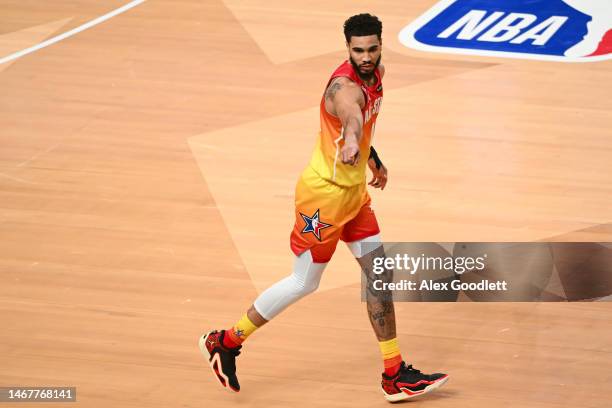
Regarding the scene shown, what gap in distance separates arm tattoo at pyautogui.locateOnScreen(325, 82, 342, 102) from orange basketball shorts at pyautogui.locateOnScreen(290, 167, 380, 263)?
1.39 ft

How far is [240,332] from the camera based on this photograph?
16.0ft

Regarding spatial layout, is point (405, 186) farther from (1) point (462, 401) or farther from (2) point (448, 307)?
(1) point (462, 401)

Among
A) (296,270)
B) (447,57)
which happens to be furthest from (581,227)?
(447,57)

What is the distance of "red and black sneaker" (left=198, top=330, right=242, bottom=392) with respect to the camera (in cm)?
487

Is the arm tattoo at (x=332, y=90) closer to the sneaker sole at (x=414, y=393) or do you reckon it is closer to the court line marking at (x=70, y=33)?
the sneaker sole at (x=414, y=393)

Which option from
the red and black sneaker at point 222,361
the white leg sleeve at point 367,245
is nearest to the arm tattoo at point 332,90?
the white leg sleeve at point 367,245

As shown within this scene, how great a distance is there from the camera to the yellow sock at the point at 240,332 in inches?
191

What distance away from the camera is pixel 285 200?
266 inches

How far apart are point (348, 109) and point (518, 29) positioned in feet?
18.4

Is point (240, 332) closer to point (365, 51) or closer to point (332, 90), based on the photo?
point (332, 90)

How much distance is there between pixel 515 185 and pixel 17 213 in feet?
10.9

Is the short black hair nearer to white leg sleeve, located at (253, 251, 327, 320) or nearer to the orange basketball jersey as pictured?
the orange basketball jersey

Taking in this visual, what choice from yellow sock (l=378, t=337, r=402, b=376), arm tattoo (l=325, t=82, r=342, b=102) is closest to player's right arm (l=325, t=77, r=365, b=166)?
arm tattoo (l=325, t=82, r=342, b=102)

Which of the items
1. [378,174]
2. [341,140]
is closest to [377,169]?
[378,174]
